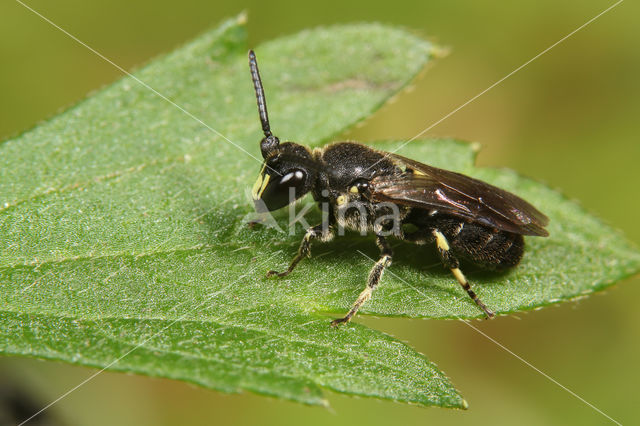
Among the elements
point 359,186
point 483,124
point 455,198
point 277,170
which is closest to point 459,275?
point 455,198

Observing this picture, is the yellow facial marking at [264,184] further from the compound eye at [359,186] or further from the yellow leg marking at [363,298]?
the yellow leg marking at [363,298]

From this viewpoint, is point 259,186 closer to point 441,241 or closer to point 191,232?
point 191,232

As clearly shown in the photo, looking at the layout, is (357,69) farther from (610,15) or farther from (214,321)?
(610,15)

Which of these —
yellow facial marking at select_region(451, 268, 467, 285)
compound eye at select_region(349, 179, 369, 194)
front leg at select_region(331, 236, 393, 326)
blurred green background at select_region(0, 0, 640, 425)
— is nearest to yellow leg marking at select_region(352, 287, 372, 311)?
front leg at select_region(331, 236, 393, 326)

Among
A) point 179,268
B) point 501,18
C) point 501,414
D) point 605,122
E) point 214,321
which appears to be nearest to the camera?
point 214,321

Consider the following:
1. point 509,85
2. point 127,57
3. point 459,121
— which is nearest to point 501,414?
point 459,121

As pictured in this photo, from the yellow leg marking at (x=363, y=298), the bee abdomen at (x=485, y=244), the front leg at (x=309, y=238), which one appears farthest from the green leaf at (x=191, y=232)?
the bee abdomen at (x=485, y=244)
